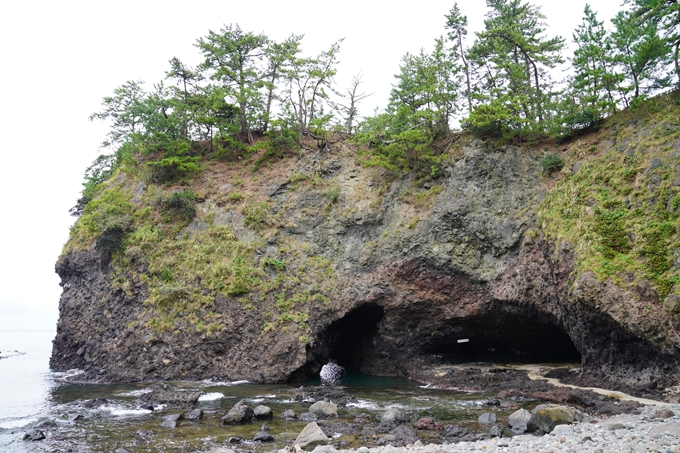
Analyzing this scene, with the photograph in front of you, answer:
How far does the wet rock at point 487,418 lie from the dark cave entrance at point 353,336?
37.7ft

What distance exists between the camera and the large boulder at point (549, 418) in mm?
11508

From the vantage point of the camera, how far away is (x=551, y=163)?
74.5ft

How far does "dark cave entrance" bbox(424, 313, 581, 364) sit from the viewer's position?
23469 mm

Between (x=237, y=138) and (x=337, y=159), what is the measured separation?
925 cm

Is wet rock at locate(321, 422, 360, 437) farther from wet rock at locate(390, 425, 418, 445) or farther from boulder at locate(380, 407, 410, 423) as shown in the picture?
wet rock at locate(390, 425, 418, 445)

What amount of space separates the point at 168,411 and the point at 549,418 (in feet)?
40.0

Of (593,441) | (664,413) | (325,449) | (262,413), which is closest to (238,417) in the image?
(262,413)

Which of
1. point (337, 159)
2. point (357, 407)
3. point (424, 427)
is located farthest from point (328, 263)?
point (424, 427)

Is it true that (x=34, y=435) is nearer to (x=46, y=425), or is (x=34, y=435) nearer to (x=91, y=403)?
(x=46, y=425)

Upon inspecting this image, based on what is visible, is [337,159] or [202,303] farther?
[337,159]

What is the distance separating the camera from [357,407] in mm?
15891

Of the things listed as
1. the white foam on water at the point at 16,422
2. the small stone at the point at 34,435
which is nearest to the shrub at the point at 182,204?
the white foam on water at the point at 16,422

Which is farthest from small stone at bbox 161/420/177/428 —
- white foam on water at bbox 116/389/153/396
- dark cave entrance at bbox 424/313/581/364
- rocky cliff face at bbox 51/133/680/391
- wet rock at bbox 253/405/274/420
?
dark cave entrance at bbox 424/313/581/364

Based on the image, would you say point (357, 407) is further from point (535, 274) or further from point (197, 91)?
point (197, 91)
